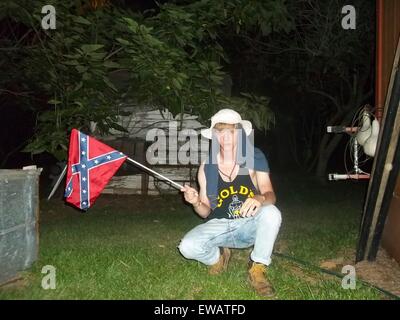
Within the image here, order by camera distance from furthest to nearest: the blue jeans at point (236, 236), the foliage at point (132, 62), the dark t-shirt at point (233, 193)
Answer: the foliage at point (132, 62) < the dark t-shirt at point (233, 193) < the blue jeans at point (236, 236)

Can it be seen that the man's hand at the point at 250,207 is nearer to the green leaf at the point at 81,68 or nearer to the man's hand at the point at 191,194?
the man's hand at the point at 191,194

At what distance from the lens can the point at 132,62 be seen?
17.9 ft

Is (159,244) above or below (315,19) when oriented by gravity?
below

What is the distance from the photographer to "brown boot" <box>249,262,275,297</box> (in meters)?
3.83

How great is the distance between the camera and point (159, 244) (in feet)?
19.0

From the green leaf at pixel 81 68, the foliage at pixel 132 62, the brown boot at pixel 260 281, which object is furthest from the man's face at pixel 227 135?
the green leaf at pixel 81 68

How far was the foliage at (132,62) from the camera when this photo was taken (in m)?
5.32

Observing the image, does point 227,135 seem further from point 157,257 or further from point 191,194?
point 157,257

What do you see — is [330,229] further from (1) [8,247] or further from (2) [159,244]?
(1) [8,247]

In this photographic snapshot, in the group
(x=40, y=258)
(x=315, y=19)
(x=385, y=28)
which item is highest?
(x=315, y=19)

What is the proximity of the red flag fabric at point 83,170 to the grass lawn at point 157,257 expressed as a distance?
73 cm

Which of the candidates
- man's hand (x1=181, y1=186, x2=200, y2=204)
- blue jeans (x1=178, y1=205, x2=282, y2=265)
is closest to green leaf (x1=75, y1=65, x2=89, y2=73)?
man's hand (x1=181, y1=186, x2=200, y2=204)

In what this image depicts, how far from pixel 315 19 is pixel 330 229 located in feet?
24.9

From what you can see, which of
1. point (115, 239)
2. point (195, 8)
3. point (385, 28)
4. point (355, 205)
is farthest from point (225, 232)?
point (355, 205)
